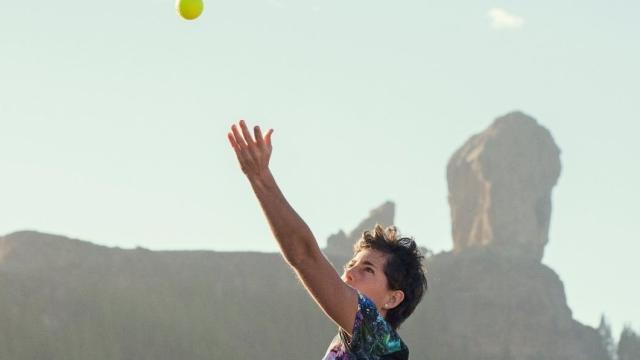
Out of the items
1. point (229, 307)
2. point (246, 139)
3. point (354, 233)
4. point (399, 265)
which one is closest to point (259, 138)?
point (246, 139)

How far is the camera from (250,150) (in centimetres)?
508

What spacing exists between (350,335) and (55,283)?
127 m

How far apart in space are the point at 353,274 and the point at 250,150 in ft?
3.42

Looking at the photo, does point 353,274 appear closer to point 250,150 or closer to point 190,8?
point 250,150

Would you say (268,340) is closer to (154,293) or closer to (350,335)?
(154,293)

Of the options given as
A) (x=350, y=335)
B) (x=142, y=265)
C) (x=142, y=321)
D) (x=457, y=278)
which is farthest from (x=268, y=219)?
(x=457, y=278)

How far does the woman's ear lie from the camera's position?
591cm

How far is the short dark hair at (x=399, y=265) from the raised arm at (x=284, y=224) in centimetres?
80

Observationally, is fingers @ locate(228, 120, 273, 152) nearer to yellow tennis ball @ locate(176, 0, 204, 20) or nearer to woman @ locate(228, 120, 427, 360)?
woman @ locate(228, 120, 427, 360)

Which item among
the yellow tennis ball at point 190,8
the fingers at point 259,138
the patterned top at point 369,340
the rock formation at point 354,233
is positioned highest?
the rock formation at point 354,233

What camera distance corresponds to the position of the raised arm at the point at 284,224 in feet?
16.5

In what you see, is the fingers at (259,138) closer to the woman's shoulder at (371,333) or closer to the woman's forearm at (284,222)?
the woman's forearm at (284,222)

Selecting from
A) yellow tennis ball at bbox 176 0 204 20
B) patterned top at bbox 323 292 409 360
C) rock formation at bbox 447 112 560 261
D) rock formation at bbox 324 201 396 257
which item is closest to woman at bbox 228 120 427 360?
patterned top at bbox 323 292 409 360

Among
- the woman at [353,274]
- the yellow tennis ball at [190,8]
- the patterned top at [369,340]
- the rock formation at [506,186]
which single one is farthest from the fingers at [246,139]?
the rock formation at [506,186]
